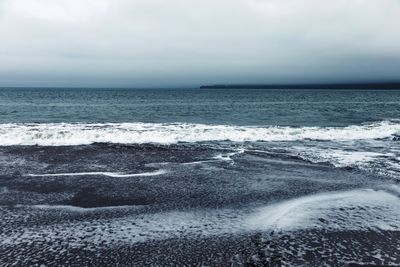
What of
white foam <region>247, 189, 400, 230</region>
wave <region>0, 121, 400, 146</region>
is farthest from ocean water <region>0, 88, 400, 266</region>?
wave <region>0, 121, 400, 146</region>

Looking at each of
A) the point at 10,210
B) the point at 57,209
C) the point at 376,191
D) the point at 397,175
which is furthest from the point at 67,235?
the point at 397,175

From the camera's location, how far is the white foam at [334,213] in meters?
8.59

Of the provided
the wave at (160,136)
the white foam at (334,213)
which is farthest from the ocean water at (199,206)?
the wave at (160,136)

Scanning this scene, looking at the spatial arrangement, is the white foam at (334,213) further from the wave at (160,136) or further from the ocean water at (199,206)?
the wave at (160,136)

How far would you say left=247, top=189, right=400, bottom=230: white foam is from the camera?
859 cm

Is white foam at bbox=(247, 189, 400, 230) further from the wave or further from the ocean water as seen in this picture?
the wave

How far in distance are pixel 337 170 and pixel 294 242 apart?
7.67m

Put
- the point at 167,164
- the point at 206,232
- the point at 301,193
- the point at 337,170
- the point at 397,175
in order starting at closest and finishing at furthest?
the point at 206,232 < the point at 301,193 < the point at 397,175 < the point at 337,170 < the point at 167,164

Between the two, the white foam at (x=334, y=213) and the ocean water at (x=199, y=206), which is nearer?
the ocean water at (x=199, y=206)

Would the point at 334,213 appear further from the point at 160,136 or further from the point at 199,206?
the point at 160,136

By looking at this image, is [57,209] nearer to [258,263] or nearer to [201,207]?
[201,207]

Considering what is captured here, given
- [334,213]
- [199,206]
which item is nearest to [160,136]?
[199,206]

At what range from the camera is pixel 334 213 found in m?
9.41

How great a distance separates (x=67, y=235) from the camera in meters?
7.98
